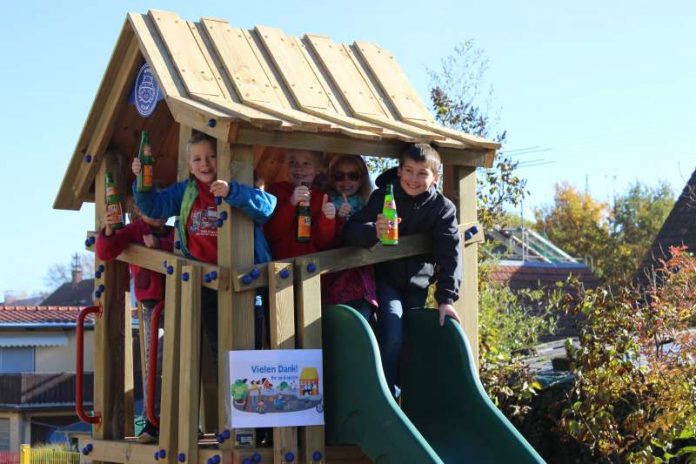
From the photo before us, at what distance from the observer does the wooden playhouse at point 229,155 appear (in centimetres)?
756

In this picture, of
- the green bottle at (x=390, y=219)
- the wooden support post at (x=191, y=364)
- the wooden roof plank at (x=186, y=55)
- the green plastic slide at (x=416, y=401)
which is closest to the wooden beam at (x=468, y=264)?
the green plastic slide at (x=416, y=401)

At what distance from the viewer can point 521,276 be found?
116ft

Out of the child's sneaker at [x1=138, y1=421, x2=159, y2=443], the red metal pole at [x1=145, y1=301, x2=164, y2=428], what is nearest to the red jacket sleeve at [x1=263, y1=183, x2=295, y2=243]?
the red metal pole at [x1=145, y1=301, x2=164, y2=428]

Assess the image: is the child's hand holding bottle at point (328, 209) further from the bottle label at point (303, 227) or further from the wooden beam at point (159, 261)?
the wooden beam at point (159, 261)

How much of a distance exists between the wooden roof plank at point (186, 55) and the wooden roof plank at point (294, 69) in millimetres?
600

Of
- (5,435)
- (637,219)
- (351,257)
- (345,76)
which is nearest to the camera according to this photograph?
(351,257)

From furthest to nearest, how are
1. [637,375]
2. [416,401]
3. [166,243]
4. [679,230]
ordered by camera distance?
[679,230] < [637,375] < [166,243] < [416,401]

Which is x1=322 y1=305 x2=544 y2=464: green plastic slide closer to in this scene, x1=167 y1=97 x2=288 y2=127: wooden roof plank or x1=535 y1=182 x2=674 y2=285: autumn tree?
x1=167 y1=97 x2=288 y2=127: wooden roof plank

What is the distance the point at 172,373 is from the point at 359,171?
198 centimetres

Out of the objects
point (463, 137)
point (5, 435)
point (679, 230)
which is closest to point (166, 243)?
point (463, 137)

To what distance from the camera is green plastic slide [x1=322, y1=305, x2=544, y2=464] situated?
7.21m

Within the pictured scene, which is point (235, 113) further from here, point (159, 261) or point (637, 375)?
point (637, 375)

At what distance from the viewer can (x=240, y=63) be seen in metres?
8.75

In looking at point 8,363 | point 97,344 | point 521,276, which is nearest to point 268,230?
point 97,344
